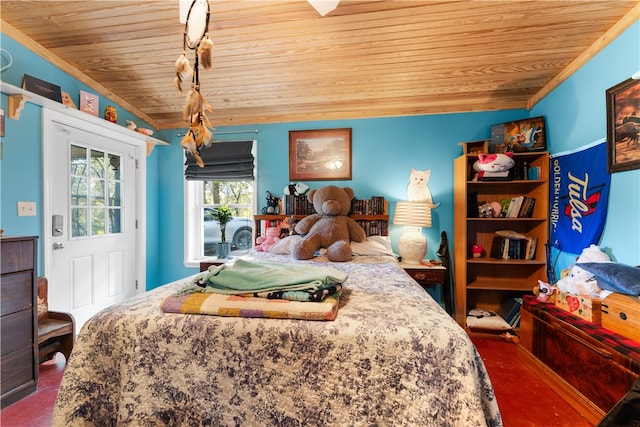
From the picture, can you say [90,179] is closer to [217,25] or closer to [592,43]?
[217,25]

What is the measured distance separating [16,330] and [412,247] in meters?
2.86

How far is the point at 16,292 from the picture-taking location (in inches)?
60.4

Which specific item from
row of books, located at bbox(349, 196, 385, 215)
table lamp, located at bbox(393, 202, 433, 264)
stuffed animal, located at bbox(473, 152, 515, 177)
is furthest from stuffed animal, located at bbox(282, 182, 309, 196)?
stuffed animal, located at bbox(473, 152, 515, 177)

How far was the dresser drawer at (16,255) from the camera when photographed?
1457mm

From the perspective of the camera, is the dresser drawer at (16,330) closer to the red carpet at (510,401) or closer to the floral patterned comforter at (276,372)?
the red carpet at (510,401)

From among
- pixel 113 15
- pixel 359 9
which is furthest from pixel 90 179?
pixel 359 9

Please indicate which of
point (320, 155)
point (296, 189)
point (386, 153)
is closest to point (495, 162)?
point (386, 153)

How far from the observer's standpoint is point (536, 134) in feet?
7.90

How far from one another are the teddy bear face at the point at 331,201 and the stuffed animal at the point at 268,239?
50 centimetres

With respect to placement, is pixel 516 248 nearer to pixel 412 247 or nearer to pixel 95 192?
pixel 412 247

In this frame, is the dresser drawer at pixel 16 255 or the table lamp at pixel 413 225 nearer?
the dresser drawer at pixel 16 255

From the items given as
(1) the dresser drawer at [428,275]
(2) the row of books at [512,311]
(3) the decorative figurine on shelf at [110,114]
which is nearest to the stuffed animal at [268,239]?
(1) the dresser drawer at [428,275]

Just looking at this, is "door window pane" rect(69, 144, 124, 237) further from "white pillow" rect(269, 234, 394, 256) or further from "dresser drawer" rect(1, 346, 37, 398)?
"white pillow" rect(269, 234, 394, 256)

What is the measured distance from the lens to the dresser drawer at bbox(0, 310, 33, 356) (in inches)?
58.2
